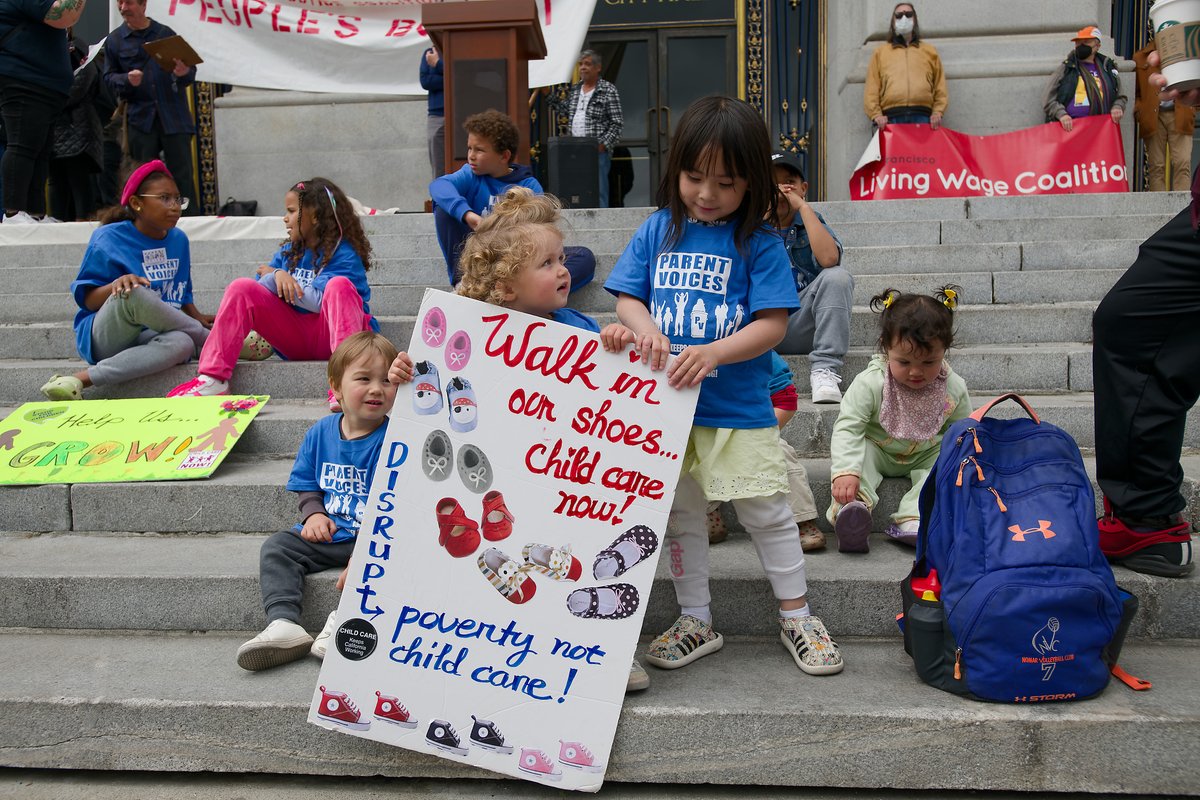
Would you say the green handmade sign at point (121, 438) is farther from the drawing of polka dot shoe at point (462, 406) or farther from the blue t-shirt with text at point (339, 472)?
the drawing of polka dot shoe at point (462, 406)

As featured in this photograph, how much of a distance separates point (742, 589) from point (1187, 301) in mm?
1458

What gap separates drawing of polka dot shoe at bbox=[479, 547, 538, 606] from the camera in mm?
2295

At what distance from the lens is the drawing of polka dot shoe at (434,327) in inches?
91.7

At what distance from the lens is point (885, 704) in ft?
7.43

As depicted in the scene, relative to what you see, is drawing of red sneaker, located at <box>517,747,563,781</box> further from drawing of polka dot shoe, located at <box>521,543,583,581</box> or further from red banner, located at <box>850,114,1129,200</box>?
red banner, located at <box>850,114,1129,200</box>

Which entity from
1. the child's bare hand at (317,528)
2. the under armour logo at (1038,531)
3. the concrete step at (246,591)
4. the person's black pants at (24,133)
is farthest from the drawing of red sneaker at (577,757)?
the person's black pants at (24,133)

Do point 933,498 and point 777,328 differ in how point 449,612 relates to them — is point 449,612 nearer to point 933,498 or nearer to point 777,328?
point 777,328

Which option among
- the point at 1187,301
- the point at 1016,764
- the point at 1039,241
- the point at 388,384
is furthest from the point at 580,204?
the point at 1016,764

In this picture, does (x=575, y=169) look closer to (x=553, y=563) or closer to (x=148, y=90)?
(x=148, y=90)

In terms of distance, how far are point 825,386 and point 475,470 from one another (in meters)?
1.99

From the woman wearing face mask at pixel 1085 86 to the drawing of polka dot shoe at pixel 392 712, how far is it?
7.83 metres

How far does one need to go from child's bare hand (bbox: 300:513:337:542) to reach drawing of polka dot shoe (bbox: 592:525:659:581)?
3.19 ft

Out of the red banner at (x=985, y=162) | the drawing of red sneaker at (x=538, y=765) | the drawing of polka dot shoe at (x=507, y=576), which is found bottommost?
the drawing of red sneaker at (x=538, y=765)

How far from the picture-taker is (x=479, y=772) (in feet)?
7.40
